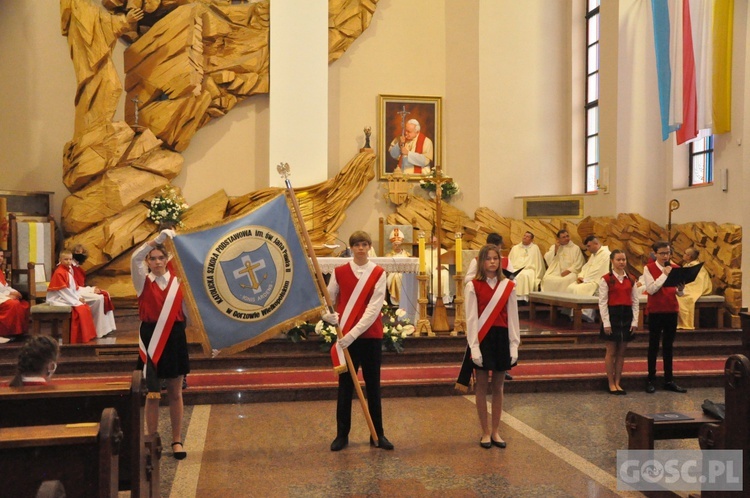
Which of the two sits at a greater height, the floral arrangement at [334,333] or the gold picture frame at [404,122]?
the gold picture frame at [404,122]

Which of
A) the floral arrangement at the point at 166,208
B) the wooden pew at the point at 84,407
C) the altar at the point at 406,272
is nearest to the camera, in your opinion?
the wooden pew at the point at 84,407

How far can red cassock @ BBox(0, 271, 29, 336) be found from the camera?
28.5 feet

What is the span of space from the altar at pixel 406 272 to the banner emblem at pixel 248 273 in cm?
406

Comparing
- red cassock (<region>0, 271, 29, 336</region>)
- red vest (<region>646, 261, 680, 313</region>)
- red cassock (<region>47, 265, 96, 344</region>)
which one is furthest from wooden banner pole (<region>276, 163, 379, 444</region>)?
red cassock (<region>0, 271, 29, 336</region>)

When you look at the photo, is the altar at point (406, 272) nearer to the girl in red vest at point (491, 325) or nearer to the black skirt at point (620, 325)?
the black skirt at point (620, 325)

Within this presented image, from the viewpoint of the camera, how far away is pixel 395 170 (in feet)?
45.3

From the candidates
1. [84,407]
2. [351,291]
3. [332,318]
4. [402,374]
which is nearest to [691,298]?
[402,374]

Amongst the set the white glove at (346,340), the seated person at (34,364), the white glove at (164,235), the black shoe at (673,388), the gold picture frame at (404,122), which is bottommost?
the black shoe at (673,388)

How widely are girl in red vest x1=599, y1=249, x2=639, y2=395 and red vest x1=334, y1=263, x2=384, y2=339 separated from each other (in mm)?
2888

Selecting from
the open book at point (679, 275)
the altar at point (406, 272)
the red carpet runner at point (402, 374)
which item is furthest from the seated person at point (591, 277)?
the open book at point (679, 275)

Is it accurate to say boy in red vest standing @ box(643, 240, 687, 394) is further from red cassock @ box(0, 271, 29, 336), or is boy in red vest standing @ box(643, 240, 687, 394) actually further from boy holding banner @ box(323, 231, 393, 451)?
red cassock @ box(0, 271, 29, 336)

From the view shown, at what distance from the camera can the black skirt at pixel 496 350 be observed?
5.43m

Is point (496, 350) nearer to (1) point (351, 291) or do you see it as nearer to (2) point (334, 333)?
(1) point (351, 291)

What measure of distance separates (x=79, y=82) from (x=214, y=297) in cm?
842
